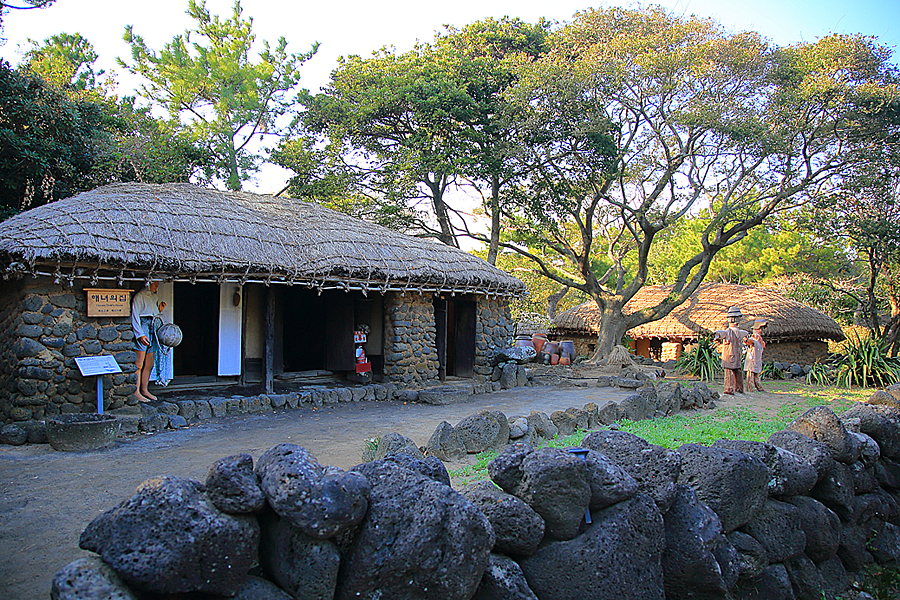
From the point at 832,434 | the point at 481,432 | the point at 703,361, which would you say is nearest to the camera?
the point at 832,434

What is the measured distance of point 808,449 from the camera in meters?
4.84

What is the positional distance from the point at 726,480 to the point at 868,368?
13213mm

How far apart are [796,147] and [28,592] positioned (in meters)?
18.3

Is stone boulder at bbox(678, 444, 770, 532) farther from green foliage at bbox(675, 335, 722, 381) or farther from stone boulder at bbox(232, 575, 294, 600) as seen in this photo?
green foliage at bbox(675, 335, 722, 381)

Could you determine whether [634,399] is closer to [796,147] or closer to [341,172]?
[796,147]

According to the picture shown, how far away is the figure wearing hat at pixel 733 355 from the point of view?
12336mm

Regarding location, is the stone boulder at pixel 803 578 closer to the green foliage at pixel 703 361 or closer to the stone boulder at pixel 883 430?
the stone boulder at pixel 883 430

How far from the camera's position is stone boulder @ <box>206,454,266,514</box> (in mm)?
2451

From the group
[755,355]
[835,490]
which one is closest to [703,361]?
[755,355]

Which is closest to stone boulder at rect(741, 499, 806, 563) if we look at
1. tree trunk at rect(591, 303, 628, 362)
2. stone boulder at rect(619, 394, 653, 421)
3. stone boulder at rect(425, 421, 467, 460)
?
stone boulder at rect(425, 421, 467, 460)

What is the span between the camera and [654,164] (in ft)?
58.2

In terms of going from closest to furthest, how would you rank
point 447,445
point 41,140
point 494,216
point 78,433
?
point 447,445 → point 78,433 → point 41,140 → point 494,216

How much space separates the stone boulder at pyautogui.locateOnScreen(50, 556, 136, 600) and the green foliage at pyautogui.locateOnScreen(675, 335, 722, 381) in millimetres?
16040

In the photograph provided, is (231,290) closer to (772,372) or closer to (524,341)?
(524,341)
